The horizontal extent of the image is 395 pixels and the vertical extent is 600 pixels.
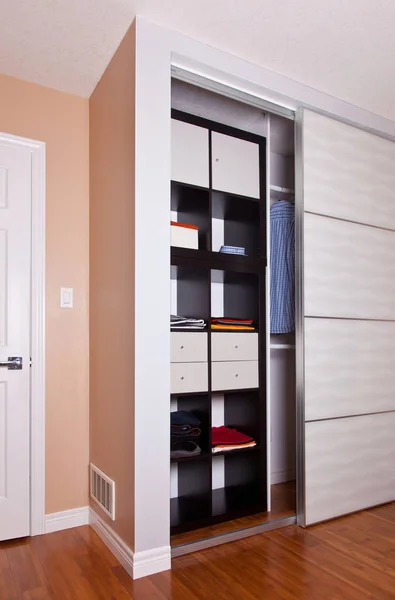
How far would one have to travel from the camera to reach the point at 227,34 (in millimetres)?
2270

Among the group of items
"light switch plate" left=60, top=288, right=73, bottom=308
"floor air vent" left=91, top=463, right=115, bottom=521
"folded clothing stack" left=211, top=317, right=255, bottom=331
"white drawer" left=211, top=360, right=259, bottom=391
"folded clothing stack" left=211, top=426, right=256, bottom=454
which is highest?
"light switch plate" left=60, top=288, right=73, bottom=308

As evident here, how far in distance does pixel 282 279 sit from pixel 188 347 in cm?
79

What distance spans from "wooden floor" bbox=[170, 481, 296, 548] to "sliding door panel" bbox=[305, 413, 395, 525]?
8.0 inches

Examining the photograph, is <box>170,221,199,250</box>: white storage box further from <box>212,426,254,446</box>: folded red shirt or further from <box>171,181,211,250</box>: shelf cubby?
<box>212,426,254,446</box>: folded red shirt

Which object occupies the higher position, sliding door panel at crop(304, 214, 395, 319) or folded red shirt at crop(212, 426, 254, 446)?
sliding door panel at crop(304, 214, 395, 319)

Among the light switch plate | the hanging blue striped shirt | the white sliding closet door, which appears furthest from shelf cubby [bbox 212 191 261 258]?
the light switch plate

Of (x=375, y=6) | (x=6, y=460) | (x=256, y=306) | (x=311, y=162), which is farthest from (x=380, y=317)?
(x=6, y=460)

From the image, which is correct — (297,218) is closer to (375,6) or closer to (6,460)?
(375,6)

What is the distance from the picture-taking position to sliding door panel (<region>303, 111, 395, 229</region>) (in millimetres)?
2713

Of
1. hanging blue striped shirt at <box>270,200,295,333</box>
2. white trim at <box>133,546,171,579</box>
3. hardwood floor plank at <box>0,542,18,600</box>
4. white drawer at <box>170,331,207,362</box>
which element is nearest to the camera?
hardwood floor plank at <box>0,542,18,600</box>

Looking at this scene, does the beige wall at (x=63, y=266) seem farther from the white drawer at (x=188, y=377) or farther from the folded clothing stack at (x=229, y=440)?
the folded clothing stack at (x=229, y=440)

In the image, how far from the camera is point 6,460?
2.47m

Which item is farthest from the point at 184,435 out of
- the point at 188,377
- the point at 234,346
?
the point at 234,346

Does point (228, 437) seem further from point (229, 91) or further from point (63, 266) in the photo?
point (229, 91)
